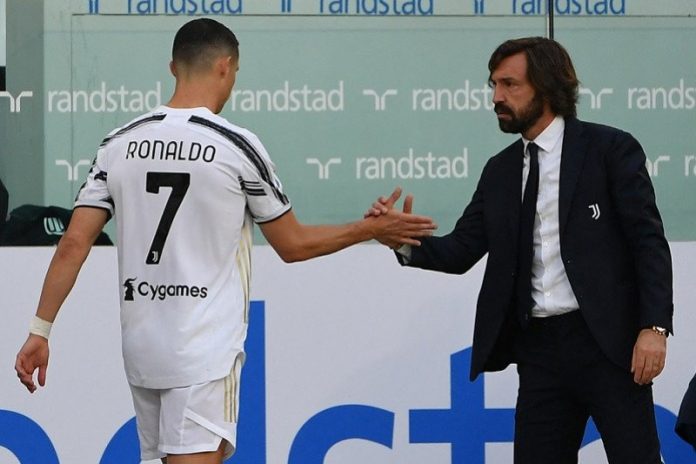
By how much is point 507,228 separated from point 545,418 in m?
0.61

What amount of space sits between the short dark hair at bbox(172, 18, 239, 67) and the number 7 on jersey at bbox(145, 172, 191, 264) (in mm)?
395

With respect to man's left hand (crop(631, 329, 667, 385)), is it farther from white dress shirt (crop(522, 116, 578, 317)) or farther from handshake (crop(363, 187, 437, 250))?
handshake (crop(363, 187, 437, 250))

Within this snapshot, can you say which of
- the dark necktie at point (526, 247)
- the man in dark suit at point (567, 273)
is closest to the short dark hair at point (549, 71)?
the man in dark suit at point (567, 273)

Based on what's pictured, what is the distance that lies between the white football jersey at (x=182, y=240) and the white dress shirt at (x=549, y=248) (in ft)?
3.02

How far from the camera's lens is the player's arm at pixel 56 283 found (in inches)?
168

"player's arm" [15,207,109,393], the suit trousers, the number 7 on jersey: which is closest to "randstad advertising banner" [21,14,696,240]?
the suit trousers

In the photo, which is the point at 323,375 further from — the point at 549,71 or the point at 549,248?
the point at 549,71

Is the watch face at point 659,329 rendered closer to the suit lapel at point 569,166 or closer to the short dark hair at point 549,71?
the suit lapel at point 569,166

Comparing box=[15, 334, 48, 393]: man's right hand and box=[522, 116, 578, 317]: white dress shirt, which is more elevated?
box=[522, 116, 578, 317]: white dress shirt

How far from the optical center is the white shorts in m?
4.13

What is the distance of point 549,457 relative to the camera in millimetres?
4633

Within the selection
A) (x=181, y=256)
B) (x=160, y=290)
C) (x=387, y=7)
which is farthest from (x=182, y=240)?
(x=387, y=7)

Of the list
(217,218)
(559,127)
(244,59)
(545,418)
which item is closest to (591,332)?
(545,418)

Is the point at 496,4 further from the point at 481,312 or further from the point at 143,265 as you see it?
the point at 143,265
